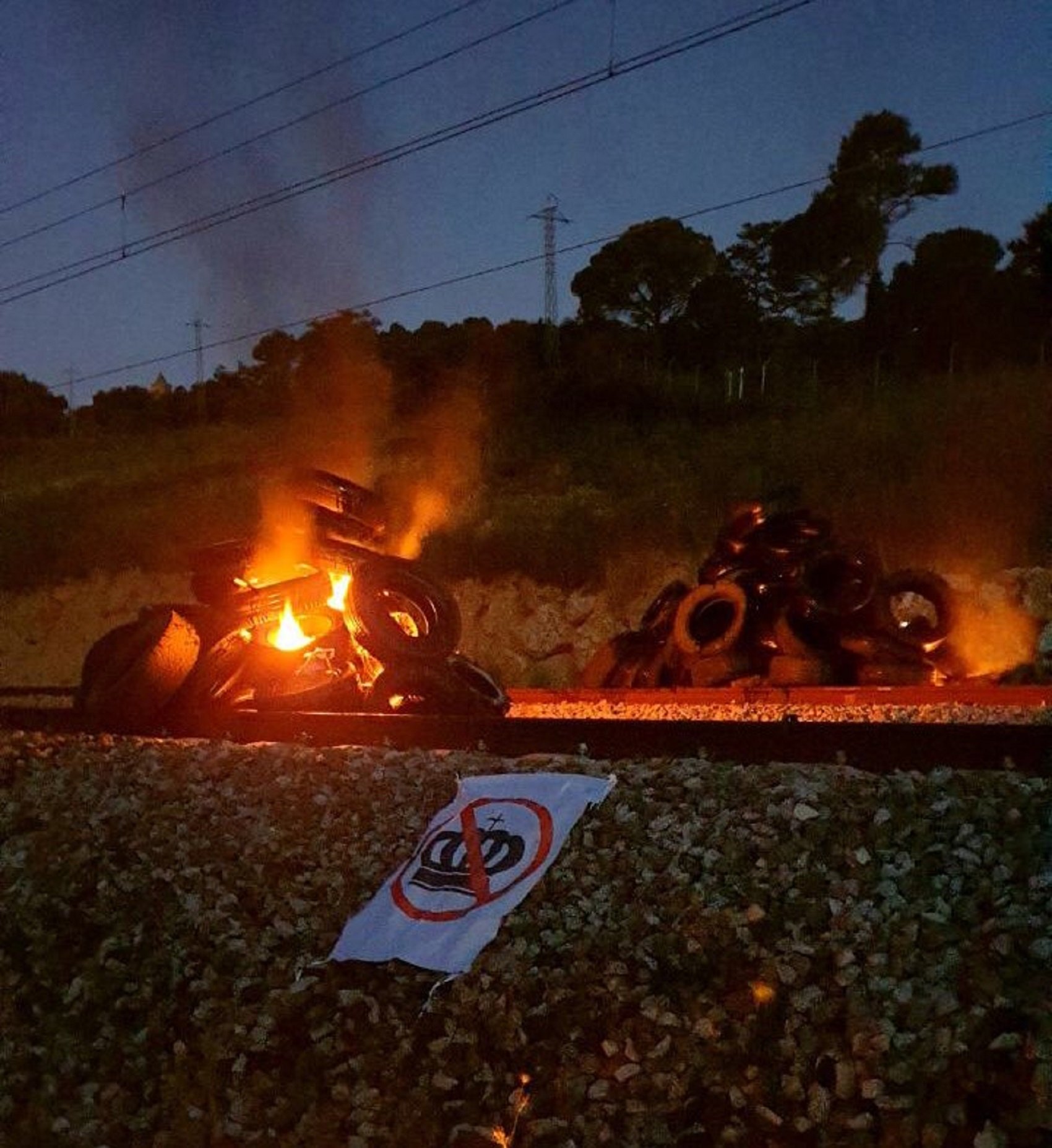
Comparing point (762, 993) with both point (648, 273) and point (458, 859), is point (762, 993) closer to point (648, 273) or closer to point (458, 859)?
point (458, 859)

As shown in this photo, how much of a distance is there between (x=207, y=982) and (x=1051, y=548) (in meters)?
14.0

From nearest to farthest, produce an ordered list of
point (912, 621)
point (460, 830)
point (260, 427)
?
point (460, 830), point (912, 621), point (260, 427)

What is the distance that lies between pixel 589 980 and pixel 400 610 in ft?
19.6

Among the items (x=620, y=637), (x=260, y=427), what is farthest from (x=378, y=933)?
(x=260, y=427)

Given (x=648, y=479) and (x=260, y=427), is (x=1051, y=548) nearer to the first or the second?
(x=648, y=479)

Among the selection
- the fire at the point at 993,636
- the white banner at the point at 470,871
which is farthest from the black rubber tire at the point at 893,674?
the white banner at the point at 470,871

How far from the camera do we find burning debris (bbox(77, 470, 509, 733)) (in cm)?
973

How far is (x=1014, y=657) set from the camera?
47.8ft

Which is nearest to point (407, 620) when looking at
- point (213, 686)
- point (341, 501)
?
point (341, 501)

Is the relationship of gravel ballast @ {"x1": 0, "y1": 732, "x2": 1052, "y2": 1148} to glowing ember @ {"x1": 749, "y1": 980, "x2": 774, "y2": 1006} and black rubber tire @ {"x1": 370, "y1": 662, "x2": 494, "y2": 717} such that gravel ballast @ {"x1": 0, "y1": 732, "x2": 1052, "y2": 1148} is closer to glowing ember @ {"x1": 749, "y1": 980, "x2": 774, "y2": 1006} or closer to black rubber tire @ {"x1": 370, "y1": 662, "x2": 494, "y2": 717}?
glowing ember @ {"x1": 749, "y1": 980, "x2": 774, "y2": 1006}

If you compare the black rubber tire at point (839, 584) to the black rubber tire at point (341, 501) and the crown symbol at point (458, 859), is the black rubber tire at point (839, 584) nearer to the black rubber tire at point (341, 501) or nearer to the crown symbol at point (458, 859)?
the black rubber tire at point (341, 501)

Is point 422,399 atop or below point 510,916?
atop

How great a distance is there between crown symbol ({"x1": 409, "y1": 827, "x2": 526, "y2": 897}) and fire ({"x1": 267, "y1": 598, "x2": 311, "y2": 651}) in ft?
16.4

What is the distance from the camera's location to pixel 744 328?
39656 millimetres
